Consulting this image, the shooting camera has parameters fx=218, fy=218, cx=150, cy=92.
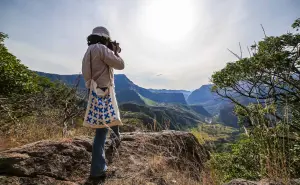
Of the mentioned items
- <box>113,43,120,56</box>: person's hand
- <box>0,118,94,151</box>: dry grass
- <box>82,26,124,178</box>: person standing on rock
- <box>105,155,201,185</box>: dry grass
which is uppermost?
<box>113,43,120,56</box>: person's hand

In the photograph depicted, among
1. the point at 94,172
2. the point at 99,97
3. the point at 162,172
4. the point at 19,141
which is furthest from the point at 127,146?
the point at 19,141

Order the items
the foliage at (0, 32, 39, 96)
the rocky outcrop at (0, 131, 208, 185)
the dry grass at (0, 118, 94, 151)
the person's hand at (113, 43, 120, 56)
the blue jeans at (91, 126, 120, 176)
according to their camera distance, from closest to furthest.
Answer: the rocky outcrop at (0, 131, 208, 185) → the blue jeans at (91, 126, 120, 176) → the person's hand at (113, 43, 120, 56) → the dry grass at (0, 118, 94, 151) → the foliage at (0, 32, 39, 96)

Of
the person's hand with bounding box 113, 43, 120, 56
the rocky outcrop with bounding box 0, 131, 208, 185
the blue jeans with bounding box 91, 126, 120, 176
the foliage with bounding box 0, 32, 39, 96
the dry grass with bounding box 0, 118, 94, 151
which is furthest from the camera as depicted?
the foliage with bounding box 0, 32, 39, 96

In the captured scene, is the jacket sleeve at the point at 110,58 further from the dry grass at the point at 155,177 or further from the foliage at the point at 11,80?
the foliage at the point at 11,80

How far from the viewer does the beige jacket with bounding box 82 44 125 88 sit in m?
3.61

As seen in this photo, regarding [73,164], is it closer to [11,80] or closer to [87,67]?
[87,67]

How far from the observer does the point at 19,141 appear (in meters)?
5.82

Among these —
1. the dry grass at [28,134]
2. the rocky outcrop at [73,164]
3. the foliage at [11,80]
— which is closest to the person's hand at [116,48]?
the rocky outcrop at [73,164]

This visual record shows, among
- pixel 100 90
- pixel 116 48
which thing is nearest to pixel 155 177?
pixel 100 90

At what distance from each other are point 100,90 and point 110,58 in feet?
1.82

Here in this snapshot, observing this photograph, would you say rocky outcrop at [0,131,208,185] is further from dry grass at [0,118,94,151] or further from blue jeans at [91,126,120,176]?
dry grass at [0,118,94,151]

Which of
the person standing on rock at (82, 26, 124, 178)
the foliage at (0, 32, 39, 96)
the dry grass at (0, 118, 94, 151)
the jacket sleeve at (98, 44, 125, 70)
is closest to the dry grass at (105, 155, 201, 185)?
the person standing on rock at (82, 26, 124, 178)

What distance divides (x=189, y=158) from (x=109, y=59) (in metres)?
4.05

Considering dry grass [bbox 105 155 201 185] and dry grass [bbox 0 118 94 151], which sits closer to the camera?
dry grass [bbox 105 155 201 185]
